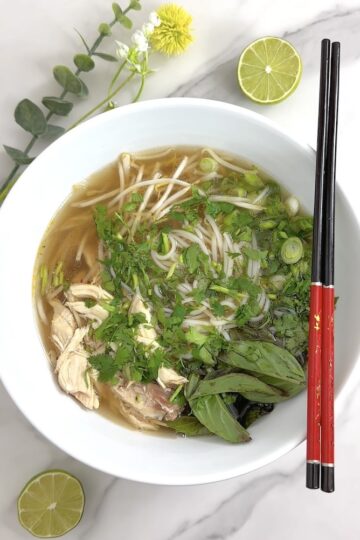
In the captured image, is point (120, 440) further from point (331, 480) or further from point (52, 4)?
point (52, 4)

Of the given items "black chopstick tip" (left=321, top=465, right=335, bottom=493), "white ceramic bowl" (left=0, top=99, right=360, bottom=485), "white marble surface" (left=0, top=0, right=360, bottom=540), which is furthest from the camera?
"white marble surface" (left=0, top=0, right=360, bottom=540)

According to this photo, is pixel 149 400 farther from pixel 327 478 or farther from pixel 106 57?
pixel 106 57

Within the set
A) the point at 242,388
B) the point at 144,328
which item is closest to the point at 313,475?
the point at 242,388

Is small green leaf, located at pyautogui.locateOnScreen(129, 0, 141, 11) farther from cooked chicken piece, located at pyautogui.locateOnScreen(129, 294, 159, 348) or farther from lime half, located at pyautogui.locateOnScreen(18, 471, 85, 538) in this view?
lime half, located at pyautogui.locateOnScreen(18, 471, 85, 538)

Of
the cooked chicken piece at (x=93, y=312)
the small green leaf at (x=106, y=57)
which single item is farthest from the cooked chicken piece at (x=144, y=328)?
the small green leaf at (x=106, y=57)

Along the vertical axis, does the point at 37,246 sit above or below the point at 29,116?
below

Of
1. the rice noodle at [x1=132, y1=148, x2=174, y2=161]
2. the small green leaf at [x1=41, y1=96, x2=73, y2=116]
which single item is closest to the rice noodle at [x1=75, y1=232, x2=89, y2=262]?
the rice noodle at [x1=132, y1=148, x2=174, y2=161]
